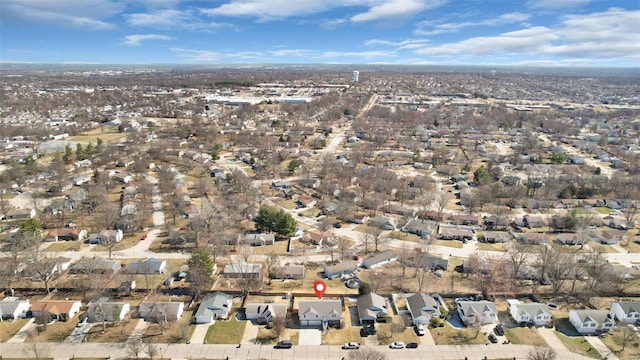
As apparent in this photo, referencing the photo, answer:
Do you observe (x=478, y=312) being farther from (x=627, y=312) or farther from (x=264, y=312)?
(x=264, y=312)

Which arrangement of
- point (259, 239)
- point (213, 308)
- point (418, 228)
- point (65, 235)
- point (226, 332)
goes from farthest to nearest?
point (418, 228)
point (65, 235)
point (259, 239)
point (213, 308)
point (226, 332)

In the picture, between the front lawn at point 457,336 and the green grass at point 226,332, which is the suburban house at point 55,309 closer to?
the green grass at point 226,332

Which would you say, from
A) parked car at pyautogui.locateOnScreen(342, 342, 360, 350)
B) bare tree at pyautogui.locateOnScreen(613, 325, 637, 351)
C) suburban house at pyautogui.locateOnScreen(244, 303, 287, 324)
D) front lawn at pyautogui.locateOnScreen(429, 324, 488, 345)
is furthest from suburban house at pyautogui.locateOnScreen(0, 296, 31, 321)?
bare tree at pyautogui.locateOnScreen(613, 325, 637, 351)

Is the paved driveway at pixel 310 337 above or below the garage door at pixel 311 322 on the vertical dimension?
below

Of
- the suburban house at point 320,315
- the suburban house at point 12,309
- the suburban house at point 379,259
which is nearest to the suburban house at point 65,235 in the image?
the suburban house at point 12,309

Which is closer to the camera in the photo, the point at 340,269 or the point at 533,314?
the point at 533,314

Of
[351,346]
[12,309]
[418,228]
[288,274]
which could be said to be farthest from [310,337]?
[12,309]
